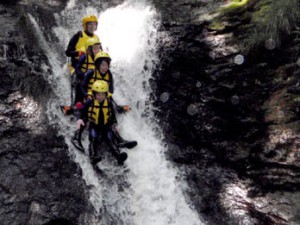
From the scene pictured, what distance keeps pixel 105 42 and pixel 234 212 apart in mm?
6205

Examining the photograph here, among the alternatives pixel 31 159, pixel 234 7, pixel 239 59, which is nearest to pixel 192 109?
pixel 239 59

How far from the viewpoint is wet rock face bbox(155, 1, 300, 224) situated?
18.5ft

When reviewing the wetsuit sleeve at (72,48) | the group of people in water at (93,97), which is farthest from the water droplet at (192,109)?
the wetsuit sleeve at (72,48)

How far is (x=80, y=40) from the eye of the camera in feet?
25.3

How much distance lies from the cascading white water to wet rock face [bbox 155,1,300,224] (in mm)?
323

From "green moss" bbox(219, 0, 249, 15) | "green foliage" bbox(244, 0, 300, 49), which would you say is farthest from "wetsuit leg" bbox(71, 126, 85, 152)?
"green moss" bbox(219, 0, 249, 15)

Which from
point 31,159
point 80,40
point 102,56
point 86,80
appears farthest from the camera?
point 80,40

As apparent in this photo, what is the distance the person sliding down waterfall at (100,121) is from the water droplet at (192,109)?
1478 millimetres

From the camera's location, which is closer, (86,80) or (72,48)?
(86,80)

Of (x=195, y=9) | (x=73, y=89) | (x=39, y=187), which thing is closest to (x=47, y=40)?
(x=73, y=89)

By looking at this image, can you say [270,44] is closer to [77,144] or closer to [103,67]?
[103,67]

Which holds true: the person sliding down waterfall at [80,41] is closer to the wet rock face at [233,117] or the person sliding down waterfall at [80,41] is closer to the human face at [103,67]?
the human face at [103,67]

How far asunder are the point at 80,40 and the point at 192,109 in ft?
9.88

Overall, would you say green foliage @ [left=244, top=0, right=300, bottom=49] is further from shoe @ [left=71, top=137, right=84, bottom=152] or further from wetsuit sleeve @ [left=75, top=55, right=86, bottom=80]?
shoe @ [left=71, top=137, right=84, bottom=152]
